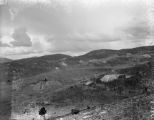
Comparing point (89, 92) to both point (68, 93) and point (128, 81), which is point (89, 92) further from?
point (128, 81)

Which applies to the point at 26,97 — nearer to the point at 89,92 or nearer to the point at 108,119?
the point at 89,92

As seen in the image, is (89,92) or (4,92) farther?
(4,92)

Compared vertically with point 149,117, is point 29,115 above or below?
below

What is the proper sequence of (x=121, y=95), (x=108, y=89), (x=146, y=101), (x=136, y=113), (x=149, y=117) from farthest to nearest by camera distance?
(x=108, y=89)
(x=121, y=95)
(x=146, y=101)
(x=136, y=113)
(x=149, y=117)

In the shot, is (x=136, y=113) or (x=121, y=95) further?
(x=121, y=95)

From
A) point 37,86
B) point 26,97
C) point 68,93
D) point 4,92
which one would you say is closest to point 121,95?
point 68,93

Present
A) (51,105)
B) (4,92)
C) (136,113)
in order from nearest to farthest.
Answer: (136,113) → (51,105) → (4,92)

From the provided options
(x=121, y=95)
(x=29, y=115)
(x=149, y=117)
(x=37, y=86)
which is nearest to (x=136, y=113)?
(x=149, y=117)

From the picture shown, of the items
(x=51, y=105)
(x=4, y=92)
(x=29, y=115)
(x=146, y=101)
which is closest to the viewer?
(x=146, y=101)

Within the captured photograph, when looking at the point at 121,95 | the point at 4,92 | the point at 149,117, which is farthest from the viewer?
the point at 4,92
